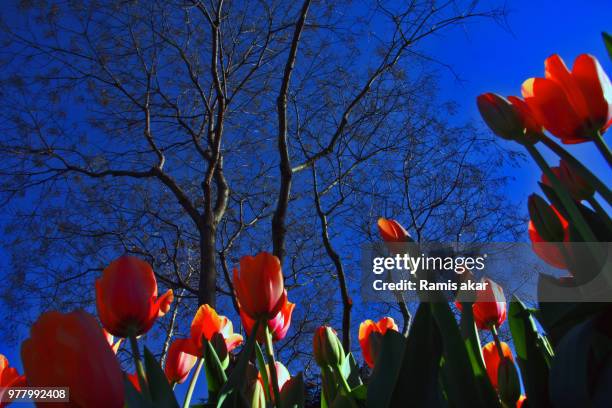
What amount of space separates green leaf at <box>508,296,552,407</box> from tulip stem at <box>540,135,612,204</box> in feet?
0.28

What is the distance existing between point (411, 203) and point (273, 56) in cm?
177

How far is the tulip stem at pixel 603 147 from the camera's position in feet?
1.14

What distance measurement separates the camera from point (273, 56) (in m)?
4.80

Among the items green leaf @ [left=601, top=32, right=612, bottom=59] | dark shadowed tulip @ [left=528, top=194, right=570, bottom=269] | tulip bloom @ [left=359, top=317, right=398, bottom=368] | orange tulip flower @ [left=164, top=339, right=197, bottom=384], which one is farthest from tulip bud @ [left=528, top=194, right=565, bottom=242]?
orange tulip flower @ [left=164, top=339, right=197, bottom=384]

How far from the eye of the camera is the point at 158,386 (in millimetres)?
336

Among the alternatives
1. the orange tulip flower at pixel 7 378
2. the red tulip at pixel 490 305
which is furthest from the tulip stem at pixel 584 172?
the orange tulip flower at pixel 7 378

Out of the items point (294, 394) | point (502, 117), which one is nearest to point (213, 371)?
point (294, 394)

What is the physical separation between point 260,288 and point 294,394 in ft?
0.27

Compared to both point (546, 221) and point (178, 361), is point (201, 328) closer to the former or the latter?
point (178, 361)

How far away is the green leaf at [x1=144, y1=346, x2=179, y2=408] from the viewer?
32cm

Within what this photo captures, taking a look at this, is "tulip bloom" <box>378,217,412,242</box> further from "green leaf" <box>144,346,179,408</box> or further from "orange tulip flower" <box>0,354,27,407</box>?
"orange tulip flower" <box>0,354,27,407</box>

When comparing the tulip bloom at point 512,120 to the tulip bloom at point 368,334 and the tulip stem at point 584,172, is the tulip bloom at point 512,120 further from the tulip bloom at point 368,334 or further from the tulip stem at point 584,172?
the tulip bloom at point 368,334

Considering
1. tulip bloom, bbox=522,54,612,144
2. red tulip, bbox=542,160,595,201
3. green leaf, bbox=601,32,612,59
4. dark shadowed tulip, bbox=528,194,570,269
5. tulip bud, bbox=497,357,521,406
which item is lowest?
tulip bud, bbox=497,357,521,406

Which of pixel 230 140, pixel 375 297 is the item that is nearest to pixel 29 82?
pixel 230 140
